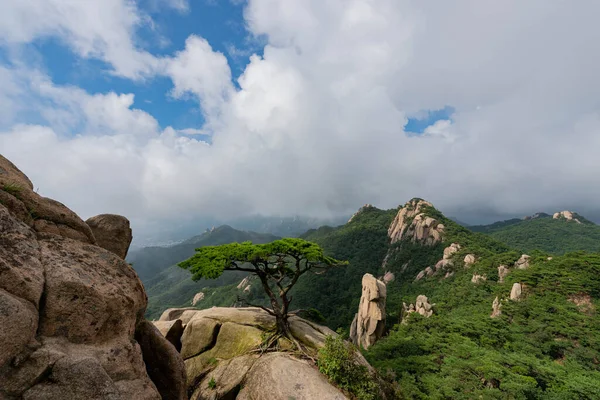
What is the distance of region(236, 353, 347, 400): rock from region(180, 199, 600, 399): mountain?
7390mm

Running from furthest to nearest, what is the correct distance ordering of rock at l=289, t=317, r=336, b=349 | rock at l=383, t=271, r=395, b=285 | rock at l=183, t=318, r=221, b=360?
1. rock at l=383, t=271, r=395, b=285
2. rock at l=183, t=318, r=221, b=360
3. rock at l=289, t=317, r=336, b=349

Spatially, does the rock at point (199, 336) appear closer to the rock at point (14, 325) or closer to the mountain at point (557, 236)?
the rock at point (14, 325)

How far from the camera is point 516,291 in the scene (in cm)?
5200

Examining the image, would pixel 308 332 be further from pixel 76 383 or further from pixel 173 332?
pixel 76 383

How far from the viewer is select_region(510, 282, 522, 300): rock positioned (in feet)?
169

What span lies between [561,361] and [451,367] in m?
21.2

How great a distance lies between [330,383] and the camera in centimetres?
1343

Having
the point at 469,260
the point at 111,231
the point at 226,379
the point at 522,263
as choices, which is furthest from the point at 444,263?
the point at 111,231

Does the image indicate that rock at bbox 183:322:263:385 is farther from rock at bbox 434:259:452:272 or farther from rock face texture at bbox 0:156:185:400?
rock at bbox 434:259:452:272

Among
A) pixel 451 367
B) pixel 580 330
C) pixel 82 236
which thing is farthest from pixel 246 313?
pixel 580 330

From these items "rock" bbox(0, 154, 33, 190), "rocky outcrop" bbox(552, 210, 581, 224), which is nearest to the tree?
"rock" bbox(0, 154, 33, 190)

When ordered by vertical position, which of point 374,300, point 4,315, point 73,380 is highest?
point 4,315

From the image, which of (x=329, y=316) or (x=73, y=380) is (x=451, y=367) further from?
(x=329, y=316)

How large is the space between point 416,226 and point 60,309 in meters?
120
